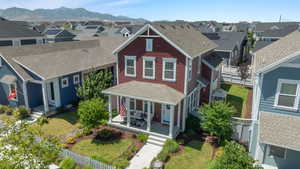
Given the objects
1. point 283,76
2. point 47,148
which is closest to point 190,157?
point 283,76

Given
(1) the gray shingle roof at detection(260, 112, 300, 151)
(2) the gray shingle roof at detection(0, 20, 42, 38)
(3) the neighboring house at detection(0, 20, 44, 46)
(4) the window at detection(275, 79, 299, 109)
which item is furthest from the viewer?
(2) the gray shingle roof at detection(0, 20, 42, 38)

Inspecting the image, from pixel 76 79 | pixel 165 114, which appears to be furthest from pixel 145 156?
pixel 76 79

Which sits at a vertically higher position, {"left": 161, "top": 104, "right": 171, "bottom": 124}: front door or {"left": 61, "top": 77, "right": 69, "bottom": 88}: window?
{"left": 61, "top": 77, "right": 69, "bottom": 88}: window

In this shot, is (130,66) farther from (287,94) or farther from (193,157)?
(287,94)

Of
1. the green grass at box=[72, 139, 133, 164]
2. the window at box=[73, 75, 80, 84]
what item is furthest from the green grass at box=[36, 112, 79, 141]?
the window at box=[73, 75, 80, 84]

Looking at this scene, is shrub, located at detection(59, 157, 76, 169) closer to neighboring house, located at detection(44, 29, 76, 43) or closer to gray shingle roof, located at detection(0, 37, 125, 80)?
gray shingle roof, located at detection(0, 37, 125, 80)

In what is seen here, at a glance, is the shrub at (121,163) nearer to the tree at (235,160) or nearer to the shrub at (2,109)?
the tree at (235,160)
